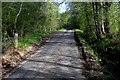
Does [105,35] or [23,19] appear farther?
[23,19]

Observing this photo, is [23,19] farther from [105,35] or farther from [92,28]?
[92,28]

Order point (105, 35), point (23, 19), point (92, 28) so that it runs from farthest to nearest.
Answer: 1. point (92, 28)
2. point (23, 19)
3. point (105, 35)

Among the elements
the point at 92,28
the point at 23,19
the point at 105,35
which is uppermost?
the point at 23,19

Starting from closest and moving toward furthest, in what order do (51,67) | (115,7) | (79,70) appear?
(79,70) → (51,67) → (115,7)

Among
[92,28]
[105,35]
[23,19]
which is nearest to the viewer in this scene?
[105,35]

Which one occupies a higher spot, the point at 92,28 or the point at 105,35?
the point at 92,28

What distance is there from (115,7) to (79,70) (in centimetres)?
2216

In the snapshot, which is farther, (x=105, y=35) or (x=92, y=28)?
(x=92, y=28)

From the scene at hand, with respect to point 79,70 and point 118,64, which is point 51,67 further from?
point 118,64

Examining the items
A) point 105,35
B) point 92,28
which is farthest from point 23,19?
point 92,28

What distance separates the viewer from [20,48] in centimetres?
2381

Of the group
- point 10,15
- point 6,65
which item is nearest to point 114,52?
point 6,65

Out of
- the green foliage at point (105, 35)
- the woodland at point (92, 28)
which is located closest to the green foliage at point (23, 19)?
the woodland at point (92, 28)

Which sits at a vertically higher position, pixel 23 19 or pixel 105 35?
pixel 23 19
